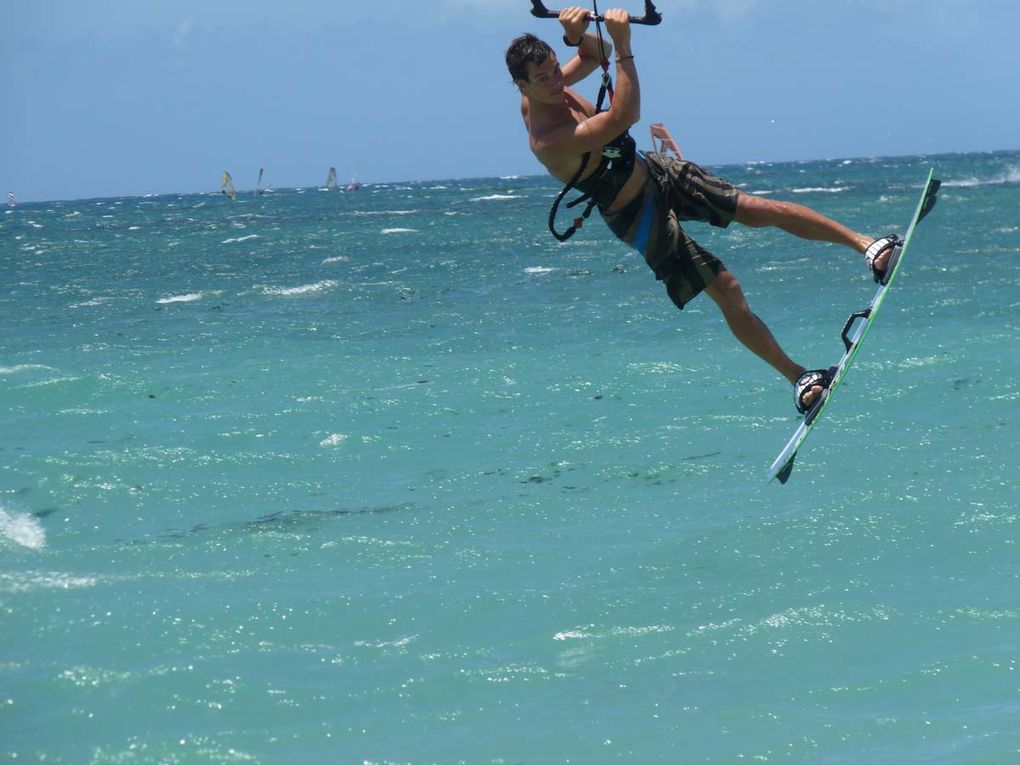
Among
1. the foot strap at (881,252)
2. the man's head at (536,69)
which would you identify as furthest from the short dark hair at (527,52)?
the foot strap at (881,252)

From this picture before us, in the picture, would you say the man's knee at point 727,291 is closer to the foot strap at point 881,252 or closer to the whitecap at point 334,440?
the foot strap at point 881,252

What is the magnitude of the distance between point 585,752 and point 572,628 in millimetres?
1283

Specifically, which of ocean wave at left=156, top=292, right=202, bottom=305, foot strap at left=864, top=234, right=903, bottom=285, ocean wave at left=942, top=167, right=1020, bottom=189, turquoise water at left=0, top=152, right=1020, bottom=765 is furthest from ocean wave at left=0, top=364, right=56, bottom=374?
ocean wave at left=942, top=167, right=1020, bottom=189

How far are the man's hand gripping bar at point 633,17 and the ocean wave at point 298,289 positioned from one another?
57.7 feet

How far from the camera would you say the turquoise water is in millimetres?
5676

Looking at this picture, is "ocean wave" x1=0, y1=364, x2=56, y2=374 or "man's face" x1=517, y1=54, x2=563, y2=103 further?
"ocean wave" x1=0, y1=364, x2=56, y2=374

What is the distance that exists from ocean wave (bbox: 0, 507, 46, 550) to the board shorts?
3.97 meters

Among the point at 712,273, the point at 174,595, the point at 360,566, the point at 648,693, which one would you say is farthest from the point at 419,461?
the point at 648,693

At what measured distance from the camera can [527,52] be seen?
6.24 meters

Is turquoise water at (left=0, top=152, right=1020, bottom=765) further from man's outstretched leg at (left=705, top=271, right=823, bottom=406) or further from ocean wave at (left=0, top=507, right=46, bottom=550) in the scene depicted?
man's outstretched leg at (left=705, top=271, right=823, bottom=406)

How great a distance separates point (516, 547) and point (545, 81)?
9.29 ft

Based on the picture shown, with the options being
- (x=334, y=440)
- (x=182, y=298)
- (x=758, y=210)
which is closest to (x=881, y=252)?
(x=758, y=210)

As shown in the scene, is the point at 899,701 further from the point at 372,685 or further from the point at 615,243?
the point at 615,243

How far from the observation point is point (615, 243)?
101 ft
